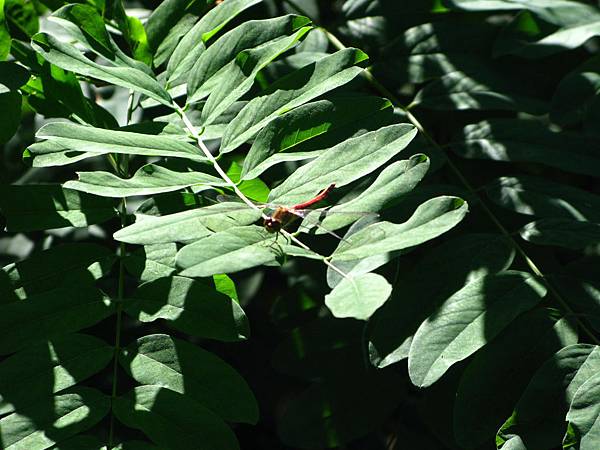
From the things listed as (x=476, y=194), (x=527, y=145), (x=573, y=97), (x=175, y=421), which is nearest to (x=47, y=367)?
(x=175, y=421)

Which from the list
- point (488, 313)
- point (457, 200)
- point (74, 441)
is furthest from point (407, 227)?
point (74, 441)

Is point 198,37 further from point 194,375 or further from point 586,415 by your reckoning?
point 586,415

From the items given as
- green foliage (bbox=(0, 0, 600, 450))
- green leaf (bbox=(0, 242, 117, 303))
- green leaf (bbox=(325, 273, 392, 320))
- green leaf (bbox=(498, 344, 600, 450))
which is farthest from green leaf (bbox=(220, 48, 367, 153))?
green leaf (bbox=(498, 344, 600, 450))

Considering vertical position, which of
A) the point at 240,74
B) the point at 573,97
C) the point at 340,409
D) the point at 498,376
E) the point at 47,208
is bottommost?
the point at 340,409

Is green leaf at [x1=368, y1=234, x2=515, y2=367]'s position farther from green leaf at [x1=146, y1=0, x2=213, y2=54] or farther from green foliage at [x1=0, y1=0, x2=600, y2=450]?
green leaf at [x1=146, y1=0, x2=213, y2=54]

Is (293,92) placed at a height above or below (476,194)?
above

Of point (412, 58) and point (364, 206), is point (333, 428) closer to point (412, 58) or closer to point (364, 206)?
point (364, 206)
